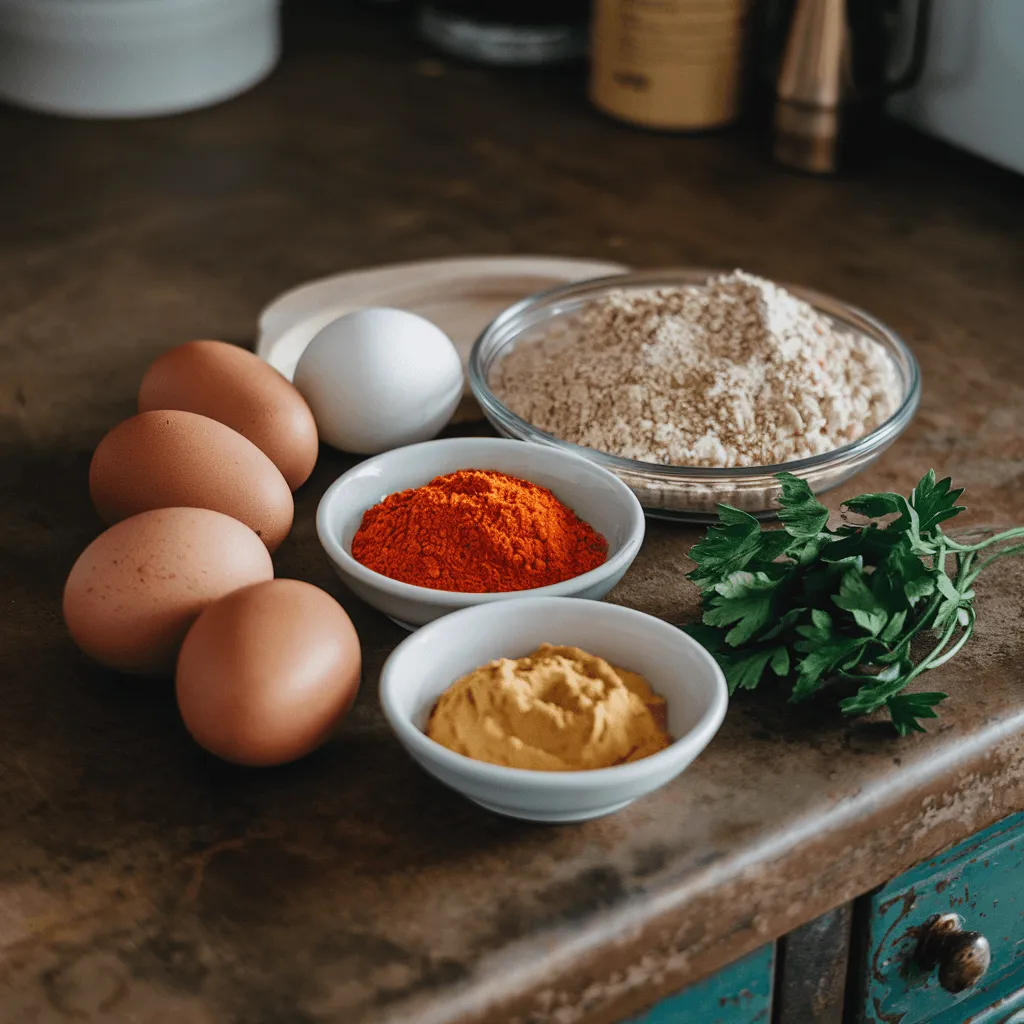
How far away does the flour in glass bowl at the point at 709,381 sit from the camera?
941mm

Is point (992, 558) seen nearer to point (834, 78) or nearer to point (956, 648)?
point (956, 648)

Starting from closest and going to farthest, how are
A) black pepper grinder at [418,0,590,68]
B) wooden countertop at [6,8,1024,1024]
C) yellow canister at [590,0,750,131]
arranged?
wooden countertop at [6,8,1024,1024]
yellow canister at [590,0,750,131]
black pepper grinder at [418,0,590,68]

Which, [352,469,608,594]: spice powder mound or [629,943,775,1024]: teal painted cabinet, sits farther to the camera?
[352,469,608,594]: spice powder mound

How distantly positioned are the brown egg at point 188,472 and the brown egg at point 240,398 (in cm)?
5

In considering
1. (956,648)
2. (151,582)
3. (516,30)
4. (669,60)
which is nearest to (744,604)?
(956,648)

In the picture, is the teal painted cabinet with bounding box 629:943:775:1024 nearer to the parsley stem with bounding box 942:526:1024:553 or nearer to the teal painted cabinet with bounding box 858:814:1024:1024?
the teal painted cabinet with bounding box 858:814:1024:1024

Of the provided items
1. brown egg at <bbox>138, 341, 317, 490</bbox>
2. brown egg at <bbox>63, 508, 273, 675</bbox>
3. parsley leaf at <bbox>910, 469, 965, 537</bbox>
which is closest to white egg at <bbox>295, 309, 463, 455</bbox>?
brown egg at <bbox>138, 341, 317, 490</bbox>

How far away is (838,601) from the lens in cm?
75

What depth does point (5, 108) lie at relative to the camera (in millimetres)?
1733

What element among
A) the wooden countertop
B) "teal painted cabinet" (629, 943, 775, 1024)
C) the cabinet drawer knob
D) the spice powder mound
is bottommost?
the cabinet drawer knob

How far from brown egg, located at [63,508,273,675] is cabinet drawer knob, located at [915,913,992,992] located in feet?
1.59

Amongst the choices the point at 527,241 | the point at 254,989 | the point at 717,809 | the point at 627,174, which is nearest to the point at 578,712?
the point at 717,809

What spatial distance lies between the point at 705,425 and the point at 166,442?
385 mm

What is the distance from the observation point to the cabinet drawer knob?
80 cm
